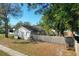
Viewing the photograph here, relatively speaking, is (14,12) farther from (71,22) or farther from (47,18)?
(71,22)

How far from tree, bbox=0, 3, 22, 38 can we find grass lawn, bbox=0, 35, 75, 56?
11 cm

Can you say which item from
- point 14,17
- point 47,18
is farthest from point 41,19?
point 14,17

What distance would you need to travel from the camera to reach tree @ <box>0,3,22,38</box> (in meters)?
3.91

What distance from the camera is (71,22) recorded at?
12.8ft

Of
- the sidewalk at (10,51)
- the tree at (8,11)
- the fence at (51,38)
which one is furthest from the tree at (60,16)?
the sidewalk at (10,51)

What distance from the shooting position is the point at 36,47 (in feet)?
12.9

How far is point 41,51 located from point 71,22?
0.53m

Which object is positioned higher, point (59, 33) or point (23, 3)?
point (23, 3)

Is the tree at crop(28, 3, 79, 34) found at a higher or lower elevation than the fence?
higher

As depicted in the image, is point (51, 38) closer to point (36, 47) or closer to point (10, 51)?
point (36, 47)

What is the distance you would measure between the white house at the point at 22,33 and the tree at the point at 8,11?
142 millimetres

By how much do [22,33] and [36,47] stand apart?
26 cm

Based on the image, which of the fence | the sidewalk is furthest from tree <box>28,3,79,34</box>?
the sidewalk

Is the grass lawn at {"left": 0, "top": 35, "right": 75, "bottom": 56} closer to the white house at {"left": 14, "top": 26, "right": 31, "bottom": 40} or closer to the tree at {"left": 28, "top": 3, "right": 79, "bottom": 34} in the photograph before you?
the white house at {"left": 14, "top": 26, "right": 31, "bottom": 40}
